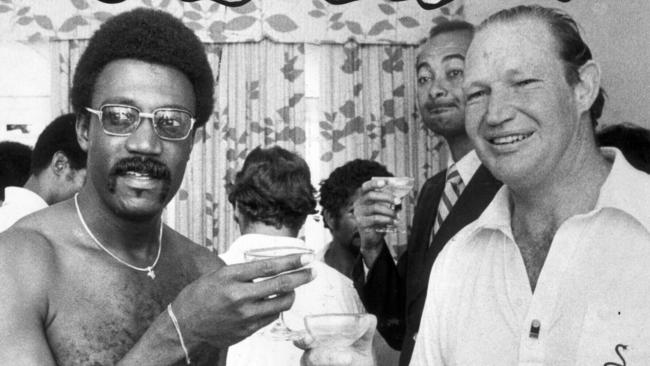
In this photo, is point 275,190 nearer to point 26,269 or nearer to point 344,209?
point 344,209

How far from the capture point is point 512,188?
2053mm

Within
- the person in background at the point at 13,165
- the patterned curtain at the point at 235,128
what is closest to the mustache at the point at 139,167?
the person in background at the point at 13,165

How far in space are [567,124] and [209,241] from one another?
4.38 meters

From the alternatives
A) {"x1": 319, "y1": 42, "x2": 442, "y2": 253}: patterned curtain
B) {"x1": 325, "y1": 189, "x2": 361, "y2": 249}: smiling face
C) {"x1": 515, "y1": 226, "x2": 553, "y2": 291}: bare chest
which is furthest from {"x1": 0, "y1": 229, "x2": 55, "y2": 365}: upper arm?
{"x1": 319, "y1": 42, "x2": 442, "y2": 253}: patterned curtain

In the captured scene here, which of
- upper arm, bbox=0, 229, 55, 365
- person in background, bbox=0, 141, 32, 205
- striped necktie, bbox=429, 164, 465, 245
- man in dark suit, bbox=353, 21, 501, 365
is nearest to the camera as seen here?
upper arm, bbox=0, 229, 55, 365

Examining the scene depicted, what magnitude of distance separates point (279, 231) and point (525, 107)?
1.33 metres

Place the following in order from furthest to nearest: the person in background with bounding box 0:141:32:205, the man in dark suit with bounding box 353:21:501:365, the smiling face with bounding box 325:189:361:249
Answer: the person in background with bounding box 0:141:32:205 < the smiling face with bounding box 325:189:361:249 < the man in dark suit with bounding box 353:21:501:365

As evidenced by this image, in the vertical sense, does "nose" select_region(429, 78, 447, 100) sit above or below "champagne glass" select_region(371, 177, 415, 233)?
above

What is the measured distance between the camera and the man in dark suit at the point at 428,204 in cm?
274

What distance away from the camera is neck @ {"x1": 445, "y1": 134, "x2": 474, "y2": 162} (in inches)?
126

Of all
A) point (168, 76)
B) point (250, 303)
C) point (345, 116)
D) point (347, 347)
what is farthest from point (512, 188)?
point (345, 116)

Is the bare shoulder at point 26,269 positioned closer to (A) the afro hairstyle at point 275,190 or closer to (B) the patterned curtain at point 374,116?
(A) the afro hairstyle at point 275,190

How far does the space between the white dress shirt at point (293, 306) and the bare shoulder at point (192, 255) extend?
1.64ft

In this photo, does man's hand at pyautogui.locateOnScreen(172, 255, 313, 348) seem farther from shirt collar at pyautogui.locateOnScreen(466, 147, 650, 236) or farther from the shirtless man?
shirt collar at pyautogui.locateOnScreen(466, 147, 650, 236)
